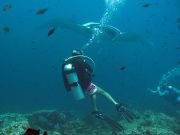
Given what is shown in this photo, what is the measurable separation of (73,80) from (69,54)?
56886 mm

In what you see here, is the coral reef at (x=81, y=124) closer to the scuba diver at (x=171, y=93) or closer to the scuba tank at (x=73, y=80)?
the scuba diver at (x=171, y=93)

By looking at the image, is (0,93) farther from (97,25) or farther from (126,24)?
A: (126,24)

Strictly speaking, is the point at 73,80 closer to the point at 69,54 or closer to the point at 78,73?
the point at 78,73

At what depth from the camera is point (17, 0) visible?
126 meters

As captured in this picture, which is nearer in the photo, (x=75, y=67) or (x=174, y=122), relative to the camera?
(x=75, y=67)

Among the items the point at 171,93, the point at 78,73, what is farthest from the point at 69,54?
the point at 78,73

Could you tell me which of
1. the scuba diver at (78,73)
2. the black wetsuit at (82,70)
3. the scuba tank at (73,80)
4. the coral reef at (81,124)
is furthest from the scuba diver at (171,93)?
the scuba tank at (73,80)

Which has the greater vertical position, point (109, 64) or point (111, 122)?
point (109, 64)

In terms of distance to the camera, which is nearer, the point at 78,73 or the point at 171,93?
the point at 78,73

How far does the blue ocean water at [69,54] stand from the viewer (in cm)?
3050

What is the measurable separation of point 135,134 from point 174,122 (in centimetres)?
424

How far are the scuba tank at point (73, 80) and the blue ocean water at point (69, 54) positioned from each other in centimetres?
307

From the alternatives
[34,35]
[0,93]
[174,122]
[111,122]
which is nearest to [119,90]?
[0,93]

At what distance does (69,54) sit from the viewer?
220ft
